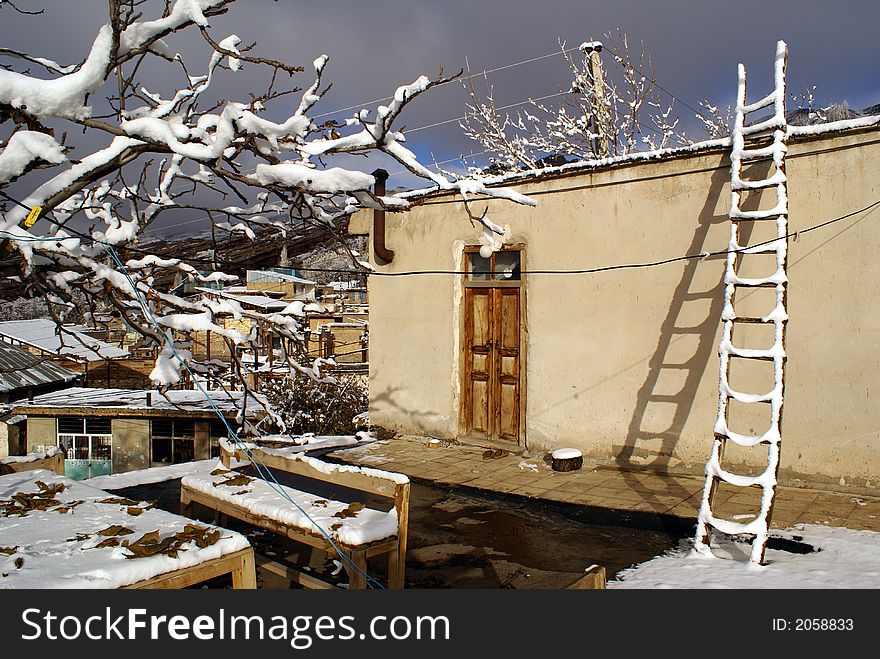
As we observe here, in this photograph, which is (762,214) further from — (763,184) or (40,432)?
(40,432)

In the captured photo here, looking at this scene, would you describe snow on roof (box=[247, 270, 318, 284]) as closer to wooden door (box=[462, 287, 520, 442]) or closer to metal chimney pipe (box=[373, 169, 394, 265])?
metal chimney pipe (box=[373, 169, 394, 265])

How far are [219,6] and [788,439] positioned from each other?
247 inches

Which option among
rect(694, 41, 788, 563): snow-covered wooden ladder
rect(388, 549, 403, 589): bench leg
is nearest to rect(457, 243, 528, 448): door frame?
rect(694, 41, 788, 563): snow-covered wooden ladder

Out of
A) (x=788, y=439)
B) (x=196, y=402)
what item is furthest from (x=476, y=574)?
(x=196, y=402)

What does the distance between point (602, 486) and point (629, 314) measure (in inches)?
80.0

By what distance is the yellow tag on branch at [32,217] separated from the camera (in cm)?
299

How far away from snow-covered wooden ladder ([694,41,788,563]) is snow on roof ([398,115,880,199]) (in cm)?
34

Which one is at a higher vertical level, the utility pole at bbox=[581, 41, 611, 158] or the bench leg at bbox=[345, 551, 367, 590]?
the utility pole at bbox=[581, 41, 611, 158]

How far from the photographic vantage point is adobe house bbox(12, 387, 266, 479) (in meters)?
13.7

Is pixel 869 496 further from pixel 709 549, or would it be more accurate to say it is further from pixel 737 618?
pixel 737 618

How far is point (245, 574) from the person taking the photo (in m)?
3.10

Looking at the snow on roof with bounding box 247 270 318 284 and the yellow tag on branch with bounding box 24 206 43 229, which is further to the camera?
the snow on roof with bounding box 247 270 318 284

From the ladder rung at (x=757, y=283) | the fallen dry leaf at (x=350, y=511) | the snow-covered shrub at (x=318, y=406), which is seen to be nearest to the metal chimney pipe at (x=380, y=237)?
the snow-covered shrub at (x=318, y=406)

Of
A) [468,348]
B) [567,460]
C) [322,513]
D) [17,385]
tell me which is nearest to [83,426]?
[17,385]
